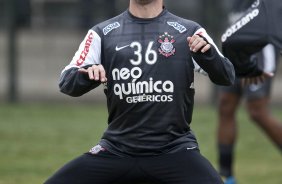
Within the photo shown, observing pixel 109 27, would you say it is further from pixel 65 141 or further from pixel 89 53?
pixel 65 141

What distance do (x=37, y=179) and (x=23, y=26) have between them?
817cm

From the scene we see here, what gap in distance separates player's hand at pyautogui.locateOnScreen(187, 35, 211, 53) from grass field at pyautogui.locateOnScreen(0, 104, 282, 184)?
398 centimetres

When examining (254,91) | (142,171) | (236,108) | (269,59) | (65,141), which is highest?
(269,59)

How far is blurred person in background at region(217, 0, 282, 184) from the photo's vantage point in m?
8.91

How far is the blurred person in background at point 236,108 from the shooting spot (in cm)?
891

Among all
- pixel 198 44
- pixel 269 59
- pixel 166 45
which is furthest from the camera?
pixel 269 59

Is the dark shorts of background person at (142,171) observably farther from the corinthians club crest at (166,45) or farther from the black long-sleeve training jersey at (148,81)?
the corinthians club crest at (166,45)

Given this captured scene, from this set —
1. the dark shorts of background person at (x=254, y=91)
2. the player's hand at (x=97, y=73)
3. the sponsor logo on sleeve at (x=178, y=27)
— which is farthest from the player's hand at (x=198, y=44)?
the dark shorts of background person at (x=254, y=91)

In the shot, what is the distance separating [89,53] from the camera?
18.9 ft

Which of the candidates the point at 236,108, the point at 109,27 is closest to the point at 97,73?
the point at 109,27

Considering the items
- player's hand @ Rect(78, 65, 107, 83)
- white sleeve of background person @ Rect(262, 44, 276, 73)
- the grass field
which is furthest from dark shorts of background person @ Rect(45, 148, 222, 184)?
the grass field

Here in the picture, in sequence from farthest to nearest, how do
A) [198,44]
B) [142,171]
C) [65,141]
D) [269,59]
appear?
[65,141], [269,59], [142,171], [198,44]

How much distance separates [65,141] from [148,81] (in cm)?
650

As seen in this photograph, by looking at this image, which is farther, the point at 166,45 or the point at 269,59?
the point at 269,59
